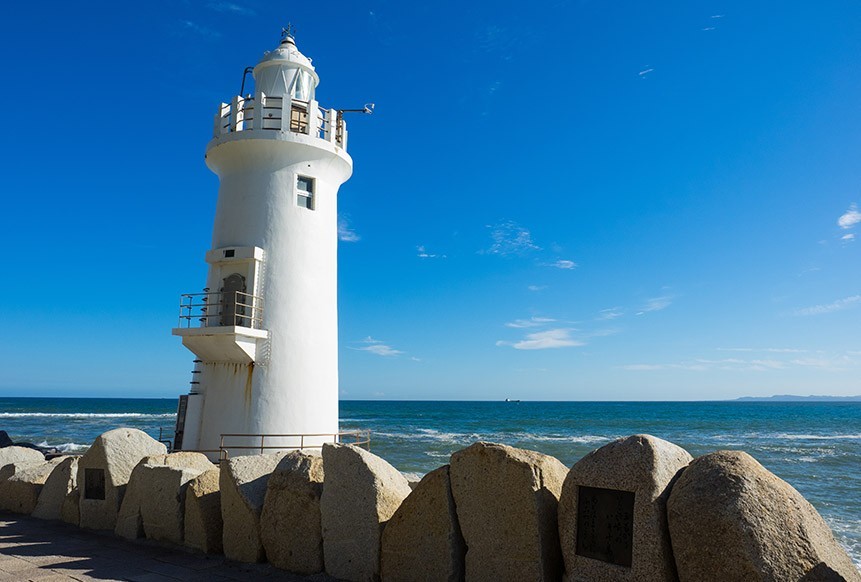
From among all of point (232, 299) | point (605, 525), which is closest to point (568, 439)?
point (232, 299)

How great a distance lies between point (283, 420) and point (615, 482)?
876 cm

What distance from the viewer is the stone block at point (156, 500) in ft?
26.8

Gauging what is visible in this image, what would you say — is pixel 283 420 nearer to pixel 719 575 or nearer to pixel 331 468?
pixel 331 468

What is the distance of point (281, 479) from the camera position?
7.22 m

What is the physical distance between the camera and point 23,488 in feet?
34.2

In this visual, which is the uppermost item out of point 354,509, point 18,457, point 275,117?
point 275,117

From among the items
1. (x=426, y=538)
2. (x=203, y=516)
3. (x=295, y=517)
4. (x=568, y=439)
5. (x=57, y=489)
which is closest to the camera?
(x=426, y=538)

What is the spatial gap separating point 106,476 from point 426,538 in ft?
18.3

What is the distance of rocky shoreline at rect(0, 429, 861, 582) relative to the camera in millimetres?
4406

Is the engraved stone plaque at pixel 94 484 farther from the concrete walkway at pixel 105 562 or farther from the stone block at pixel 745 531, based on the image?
the stone block at pixel 745 531

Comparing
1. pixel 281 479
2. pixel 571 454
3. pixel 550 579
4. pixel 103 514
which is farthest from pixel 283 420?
pixel 571 454

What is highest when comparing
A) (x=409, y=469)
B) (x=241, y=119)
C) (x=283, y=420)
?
(x=241, y=119)

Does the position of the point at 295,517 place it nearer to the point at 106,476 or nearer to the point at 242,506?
the point at 242,506

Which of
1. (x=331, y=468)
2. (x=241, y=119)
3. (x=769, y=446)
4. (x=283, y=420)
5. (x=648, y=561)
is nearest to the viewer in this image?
(x=648, y=561)
